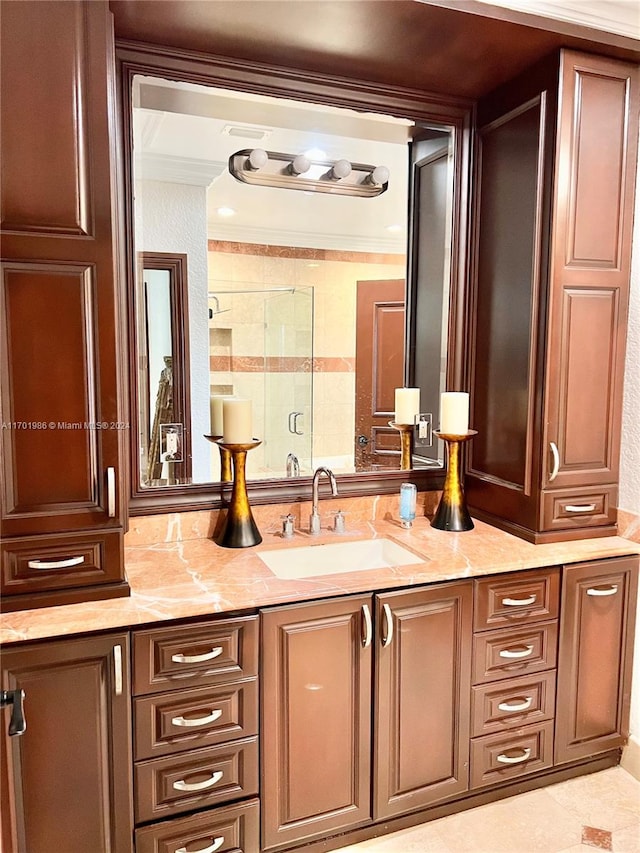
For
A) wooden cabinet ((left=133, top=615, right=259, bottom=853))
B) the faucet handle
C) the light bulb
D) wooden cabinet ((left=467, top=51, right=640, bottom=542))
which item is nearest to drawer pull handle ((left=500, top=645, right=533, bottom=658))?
wooden cabinet ((left=467, top=51, right=640, bottom=542))

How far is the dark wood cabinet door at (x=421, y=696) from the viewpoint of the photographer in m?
1.80

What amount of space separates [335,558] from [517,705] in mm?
758

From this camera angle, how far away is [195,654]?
5.24ft

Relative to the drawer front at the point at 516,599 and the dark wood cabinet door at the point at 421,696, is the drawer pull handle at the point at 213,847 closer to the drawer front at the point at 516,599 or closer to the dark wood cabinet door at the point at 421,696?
the dark wood cabinet door at the point at 421,696

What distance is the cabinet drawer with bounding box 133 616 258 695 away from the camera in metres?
1.55

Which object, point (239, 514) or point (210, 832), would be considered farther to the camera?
point (239, 514)

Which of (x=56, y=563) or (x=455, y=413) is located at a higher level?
(x=455, y=413)

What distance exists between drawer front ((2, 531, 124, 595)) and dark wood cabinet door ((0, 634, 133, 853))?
0.17 m

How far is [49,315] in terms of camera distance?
151 centimetres

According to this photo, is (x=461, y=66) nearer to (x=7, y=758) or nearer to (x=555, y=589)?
(x=555, y=589)

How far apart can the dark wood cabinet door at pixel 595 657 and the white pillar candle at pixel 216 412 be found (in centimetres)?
126

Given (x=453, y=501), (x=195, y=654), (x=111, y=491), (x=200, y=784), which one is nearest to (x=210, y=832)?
(x=200, y=784)

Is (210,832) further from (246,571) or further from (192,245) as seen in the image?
(192,245)

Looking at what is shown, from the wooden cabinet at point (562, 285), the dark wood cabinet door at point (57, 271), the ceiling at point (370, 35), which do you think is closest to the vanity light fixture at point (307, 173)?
the ceiling at point (370, 35)
